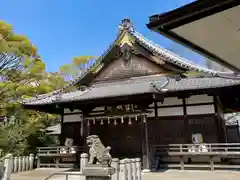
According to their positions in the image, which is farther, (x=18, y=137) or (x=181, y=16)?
(x=18, y=137)

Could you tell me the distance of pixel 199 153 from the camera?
11.5 meters

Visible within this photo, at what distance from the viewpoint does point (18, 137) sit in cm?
1412

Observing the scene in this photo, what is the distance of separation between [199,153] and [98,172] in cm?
620

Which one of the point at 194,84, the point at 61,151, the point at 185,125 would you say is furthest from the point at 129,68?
the point at 61,151

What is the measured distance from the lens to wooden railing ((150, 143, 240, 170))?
11.2 meters

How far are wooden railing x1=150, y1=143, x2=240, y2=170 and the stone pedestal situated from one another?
18.2 ft

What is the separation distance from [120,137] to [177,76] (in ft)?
15.3

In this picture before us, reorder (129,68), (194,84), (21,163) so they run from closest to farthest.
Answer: (194,84), (21,163), (129,68)

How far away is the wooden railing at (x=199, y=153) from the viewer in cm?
1123

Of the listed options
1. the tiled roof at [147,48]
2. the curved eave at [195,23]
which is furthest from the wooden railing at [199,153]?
the curved eave at [195,23]

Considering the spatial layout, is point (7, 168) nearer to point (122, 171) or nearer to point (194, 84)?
point (122, 171)

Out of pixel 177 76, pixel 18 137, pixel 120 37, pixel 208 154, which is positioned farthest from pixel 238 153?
pixel 18 137

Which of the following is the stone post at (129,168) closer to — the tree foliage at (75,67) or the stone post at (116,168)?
the stone post at (116,168)

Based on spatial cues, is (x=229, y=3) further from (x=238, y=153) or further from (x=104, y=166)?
(x=238, y=153)
